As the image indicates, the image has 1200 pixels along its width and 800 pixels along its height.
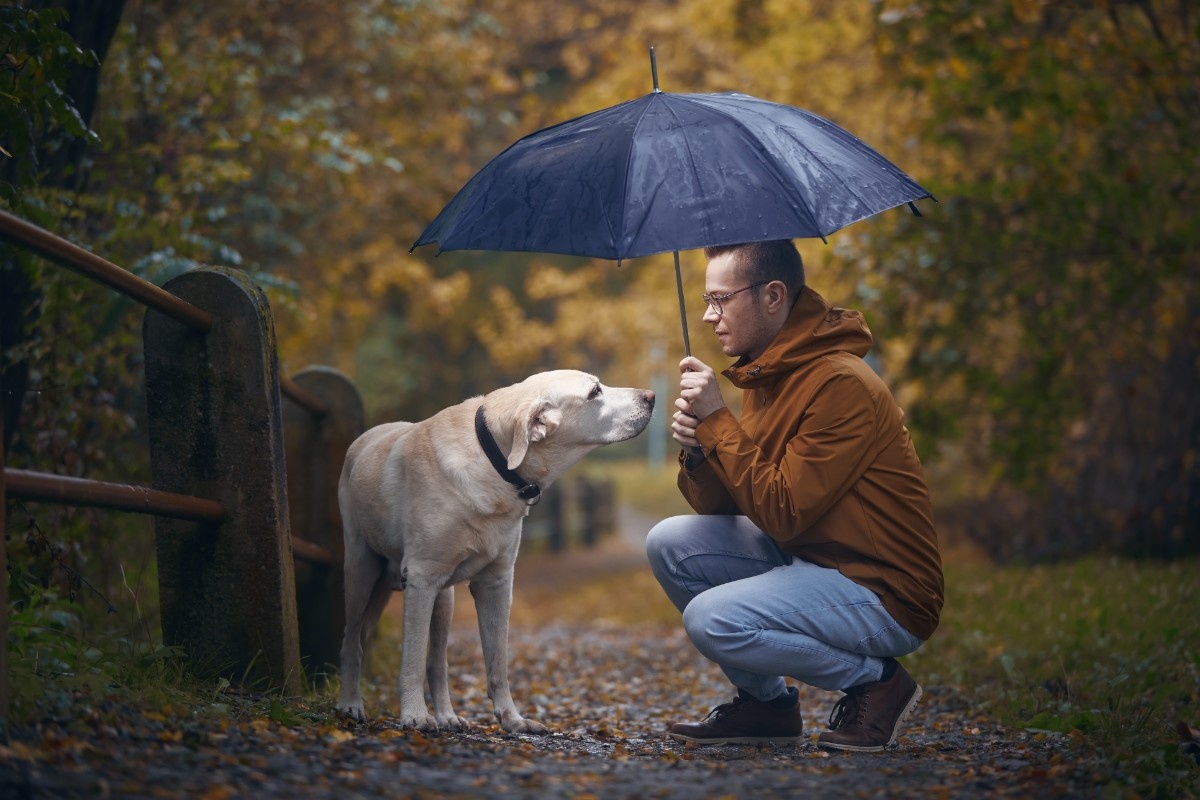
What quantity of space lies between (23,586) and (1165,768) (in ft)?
12.4

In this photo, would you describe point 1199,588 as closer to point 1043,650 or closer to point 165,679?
point 1043,650

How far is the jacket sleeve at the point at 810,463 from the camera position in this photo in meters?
3.98

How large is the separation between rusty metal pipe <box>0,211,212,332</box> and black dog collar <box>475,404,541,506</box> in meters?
0.98

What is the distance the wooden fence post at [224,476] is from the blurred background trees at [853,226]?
0.65 meters

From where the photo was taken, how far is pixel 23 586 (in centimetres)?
435

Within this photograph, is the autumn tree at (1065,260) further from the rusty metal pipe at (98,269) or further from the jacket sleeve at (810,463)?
the rusty metal pipe at (98,269)

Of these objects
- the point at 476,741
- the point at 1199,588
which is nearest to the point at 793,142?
the point at 476,741

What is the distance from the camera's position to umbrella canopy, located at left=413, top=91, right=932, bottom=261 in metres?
3.94

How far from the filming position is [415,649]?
4.27 metres

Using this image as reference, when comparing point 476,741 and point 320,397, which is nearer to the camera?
point 476,741

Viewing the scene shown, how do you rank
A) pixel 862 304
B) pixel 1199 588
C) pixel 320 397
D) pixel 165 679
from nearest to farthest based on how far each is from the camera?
pixel 165 679 → pixel 320 397 → pixel 1199 588 → pixel 862 304

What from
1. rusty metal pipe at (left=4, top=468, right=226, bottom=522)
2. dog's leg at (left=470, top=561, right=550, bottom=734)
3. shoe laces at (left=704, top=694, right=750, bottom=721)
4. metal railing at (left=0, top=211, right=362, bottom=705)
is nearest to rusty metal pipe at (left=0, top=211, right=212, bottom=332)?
metal railing at (left=0, top=211, right=362, bottom=705)

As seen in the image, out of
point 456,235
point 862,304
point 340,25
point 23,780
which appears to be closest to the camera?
point 23,780

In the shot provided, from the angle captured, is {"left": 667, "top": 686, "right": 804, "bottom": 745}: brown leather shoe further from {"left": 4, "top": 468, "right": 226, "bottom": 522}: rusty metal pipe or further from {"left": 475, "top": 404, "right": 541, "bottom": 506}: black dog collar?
{"left": 4, "top": 468, "right": 226, "bottom": 522}: rusty metal pipe
